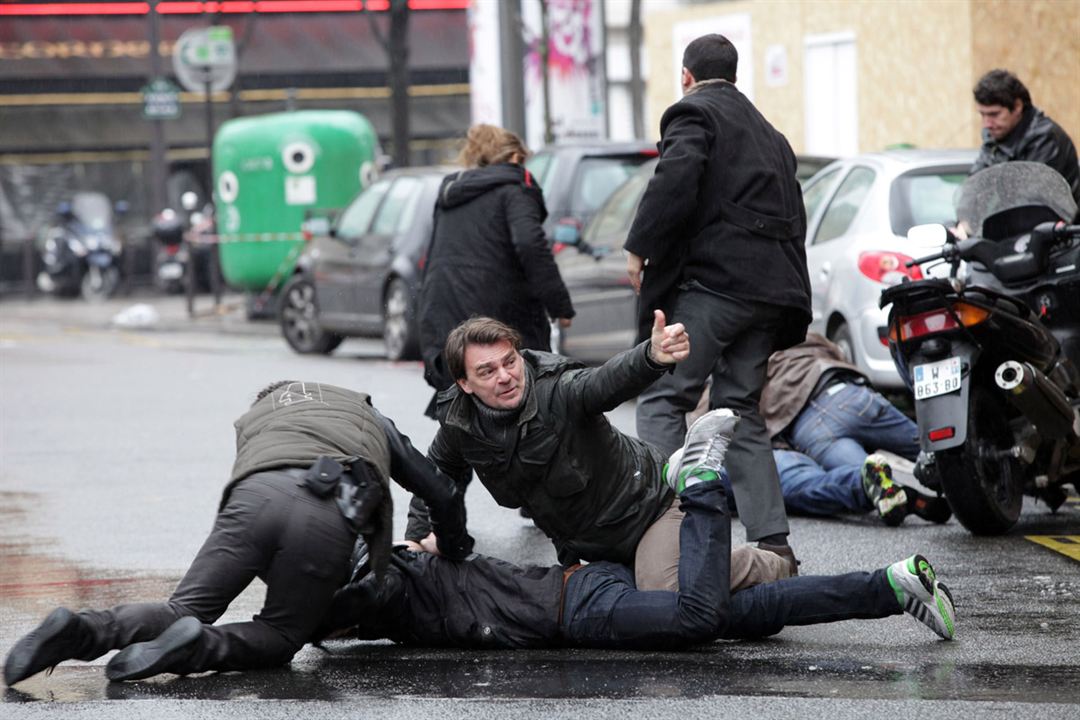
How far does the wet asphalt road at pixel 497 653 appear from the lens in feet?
16.9

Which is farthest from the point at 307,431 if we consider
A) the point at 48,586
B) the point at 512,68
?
the point at 512,68

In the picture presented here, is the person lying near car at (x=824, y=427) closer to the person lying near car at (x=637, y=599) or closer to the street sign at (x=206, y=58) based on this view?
the person lying near car at (x=637, y=599)

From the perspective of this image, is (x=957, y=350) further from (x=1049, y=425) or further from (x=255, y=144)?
(x=255, y=144)

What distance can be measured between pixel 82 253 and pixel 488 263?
23164 mm

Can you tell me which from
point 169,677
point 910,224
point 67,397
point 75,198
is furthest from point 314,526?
point 75,198

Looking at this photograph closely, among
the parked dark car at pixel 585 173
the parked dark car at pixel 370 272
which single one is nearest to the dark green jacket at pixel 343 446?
the parked dark car at pixel 585 173

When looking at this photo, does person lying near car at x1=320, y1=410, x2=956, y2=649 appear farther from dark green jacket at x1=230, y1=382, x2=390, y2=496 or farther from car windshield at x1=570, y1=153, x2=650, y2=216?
car windshield at x1=570, y1=153, x2=650, y2=216

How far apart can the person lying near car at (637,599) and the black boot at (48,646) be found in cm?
80

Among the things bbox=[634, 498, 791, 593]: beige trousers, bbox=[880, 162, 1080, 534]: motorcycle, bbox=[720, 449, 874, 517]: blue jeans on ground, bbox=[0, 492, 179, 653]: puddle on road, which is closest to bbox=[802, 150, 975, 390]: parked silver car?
bbox=[720, 449, 874, 517]: blue jeans on ground

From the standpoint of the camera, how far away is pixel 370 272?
17.2 m

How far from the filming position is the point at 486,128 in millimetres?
8727

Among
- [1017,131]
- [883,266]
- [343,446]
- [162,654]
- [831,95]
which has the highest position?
[831,95]

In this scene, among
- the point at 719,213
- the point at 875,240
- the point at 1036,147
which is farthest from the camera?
the point at 875,240

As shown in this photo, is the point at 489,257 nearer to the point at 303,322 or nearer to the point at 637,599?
A: the point at 637,599
